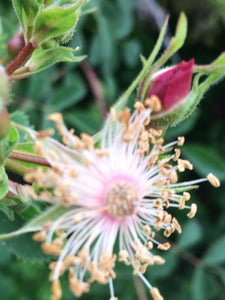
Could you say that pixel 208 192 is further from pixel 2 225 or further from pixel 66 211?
pixel 66 211

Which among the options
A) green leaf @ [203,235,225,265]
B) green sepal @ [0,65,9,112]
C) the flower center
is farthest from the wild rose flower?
green leaf @ [203,235,225,265]

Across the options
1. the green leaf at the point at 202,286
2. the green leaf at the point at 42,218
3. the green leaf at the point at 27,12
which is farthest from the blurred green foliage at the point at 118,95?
the green leaf at the point at 42,218

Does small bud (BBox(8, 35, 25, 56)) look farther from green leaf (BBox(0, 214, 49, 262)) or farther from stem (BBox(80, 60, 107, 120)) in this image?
stem (BBox(80, 60, 107, 120))

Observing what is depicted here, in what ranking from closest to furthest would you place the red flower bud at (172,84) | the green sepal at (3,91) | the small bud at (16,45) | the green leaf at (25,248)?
the green sepal at (3,91) < the red flower bud at (172,84) < the small bud at (16,45) < the green leaf at (25,248)

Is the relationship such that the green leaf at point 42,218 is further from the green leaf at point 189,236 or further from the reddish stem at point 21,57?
the green leaf at point 189,236

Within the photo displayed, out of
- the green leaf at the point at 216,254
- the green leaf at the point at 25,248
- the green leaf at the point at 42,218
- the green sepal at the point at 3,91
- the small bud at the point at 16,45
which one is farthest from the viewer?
the green leaf at the point at 216,254

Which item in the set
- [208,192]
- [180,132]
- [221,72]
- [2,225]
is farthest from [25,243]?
[208,192]
